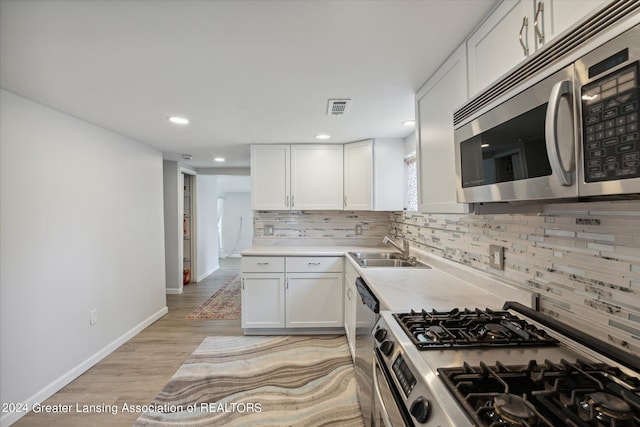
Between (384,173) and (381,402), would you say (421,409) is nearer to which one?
(381,402)

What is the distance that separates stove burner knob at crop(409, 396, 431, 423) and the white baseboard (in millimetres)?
2532

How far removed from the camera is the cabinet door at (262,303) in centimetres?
302

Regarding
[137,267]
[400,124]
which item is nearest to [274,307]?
[137,267]

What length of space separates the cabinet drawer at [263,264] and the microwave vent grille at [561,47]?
2.41m

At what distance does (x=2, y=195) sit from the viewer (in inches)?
69.8

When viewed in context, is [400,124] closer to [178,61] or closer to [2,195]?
[178,61]

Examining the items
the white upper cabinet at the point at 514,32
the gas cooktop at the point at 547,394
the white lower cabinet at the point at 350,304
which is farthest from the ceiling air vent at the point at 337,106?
the gas cooktop at the point at 547,394

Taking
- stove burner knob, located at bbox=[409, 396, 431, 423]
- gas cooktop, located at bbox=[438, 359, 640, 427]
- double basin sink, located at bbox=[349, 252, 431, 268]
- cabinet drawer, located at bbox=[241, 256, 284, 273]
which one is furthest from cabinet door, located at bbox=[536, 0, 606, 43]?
cabinet drawer, located at bbox=[241, 256, 284, 273]

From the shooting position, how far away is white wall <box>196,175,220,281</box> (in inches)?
215

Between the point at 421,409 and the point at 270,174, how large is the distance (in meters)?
2.94

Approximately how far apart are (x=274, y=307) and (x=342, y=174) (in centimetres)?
169

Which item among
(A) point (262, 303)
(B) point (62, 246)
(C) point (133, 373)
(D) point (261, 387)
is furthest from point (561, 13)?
(C) point (133, 373)

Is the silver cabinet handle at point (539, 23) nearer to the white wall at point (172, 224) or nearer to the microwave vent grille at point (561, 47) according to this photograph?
the microwave vent grille at point (561, 47)

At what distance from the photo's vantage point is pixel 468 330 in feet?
3.44
